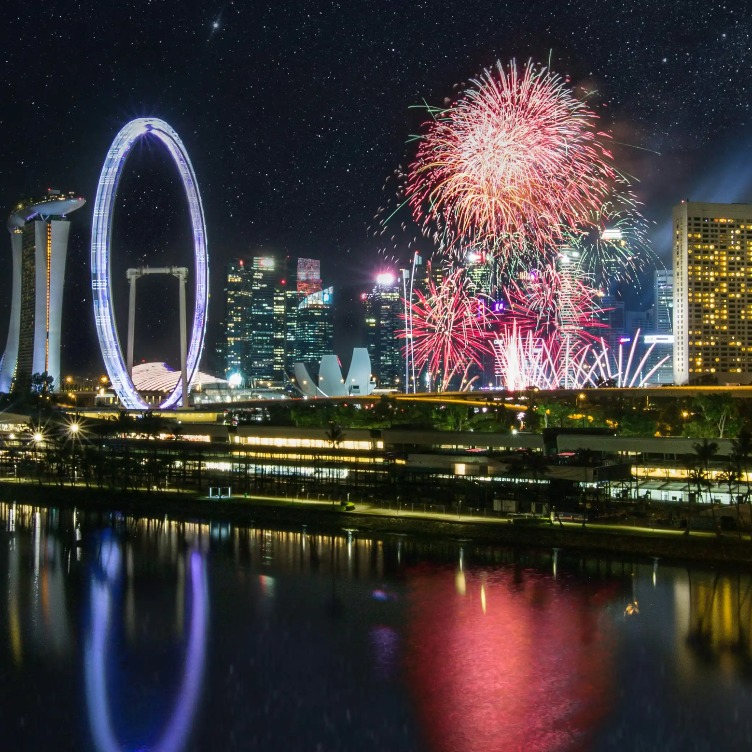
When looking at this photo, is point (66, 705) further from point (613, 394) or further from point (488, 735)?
point (613, 394)

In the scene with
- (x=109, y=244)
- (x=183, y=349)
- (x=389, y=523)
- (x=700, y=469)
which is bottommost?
(x=389, y=523)

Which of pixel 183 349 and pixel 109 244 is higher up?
pixel 109 244

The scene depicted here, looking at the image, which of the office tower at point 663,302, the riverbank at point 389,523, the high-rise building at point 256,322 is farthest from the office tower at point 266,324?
the riverbank at point 389,523

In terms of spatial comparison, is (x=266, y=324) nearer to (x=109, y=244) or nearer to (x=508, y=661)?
(x=109, y=244)

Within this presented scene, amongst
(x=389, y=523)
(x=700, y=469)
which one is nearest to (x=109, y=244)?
(x=389, y=523)

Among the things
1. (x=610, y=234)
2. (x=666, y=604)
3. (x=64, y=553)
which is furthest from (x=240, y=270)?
(x=666, y=604)

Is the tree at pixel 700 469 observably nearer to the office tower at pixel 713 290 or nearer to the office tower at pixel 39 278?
the office tower at pixel 713 290
